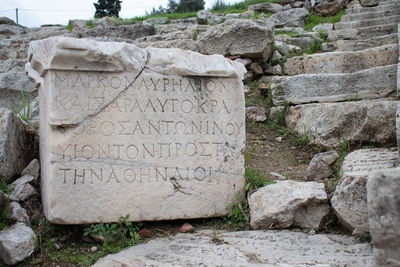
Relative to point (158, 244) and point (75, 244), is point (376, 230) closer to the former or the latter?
point (158, 244)

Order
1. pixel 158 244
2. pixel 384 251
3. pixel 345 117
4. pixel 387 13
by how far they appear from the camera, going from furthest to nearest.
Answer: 1. pixel 387 13
2. pixel 345 117
3. pixel 158 244
4. pixel 384 251

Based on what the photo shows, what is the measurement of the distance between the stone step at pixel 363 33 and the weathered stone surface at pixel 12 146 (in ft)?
16.6

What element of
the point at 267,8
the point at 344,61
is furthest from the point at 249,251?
the point at 267,8

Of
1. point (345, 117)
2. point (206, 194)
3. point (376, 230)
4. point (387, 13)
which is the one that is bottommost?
point (206, 194)

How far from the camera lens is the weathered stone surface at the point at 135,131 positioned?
8.36 ft

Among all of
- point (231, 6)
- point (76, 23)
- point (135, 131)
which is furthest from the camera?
point (231, 6)

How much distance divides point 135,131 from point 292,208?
3.96 feet

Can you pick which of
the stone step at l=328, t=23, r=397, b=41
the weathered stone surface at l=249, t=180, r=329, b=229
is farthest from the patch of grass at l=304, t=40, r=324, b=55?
the weathered stone surface at l=249, t=180, r=329, b=229

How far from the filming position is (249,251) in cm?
230

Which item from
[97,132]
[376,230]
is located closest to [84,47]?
[97,132]

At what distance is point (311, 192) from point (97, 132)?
1.53 m

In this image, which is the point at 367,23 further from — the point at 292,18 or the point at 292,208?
the point at 292,208

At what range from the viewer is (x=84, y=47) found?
254cm

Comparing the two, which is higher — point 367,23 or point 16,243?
point 367,23
